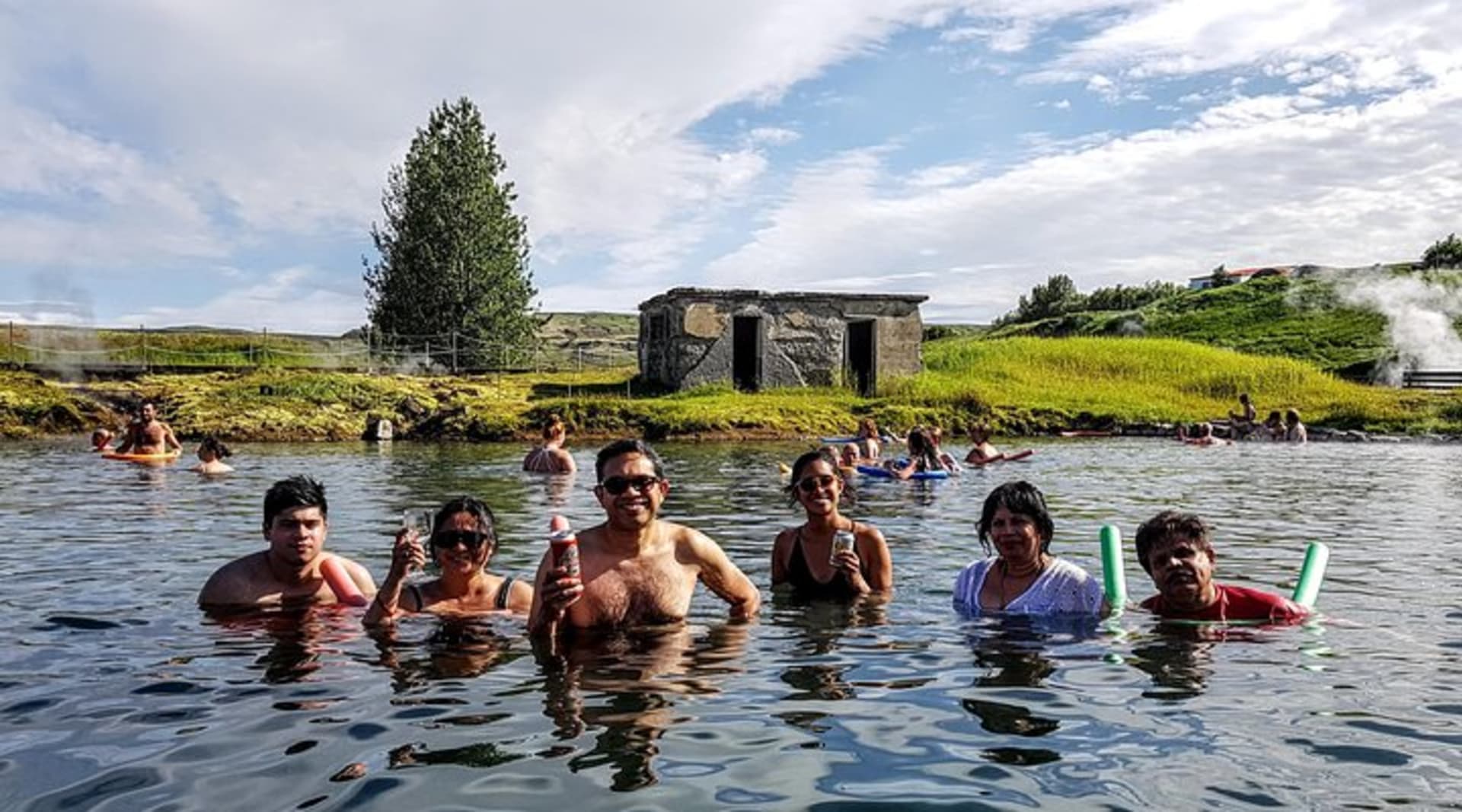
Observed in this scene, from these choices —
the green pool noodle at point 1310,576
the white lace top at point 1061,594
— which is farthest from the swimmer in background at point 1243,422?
the white lace top at point 1061,594

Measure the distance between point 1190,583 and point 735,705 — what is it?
10.1 ft

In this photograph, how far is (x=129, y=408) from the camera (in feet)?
111

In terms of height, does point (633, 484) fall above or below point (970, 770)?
above

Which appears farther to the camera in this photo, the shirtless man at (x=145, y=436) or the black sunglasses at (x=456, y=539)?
the shirtless man at (x=145, y=436)

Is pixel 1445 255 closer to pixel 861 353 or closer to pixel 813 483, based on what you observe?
pixel 861 353

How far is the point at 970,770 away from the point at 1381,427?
37.2 metres

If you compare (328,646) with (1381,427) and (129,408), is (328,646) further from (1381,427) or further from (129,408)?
(1381,427)

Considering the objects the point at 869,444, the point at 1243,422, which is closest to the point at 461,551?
the point at 869,444

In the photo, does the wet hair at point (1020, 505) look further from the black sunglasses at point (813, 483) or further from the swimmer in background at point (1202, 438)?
the swimmer in background at point (1202, 438)

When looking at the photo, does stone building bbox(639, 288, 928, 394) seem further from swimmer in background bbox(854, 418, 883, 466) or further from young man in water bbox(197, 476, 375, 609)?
young man in water bbox(197, 476, 375, 609)

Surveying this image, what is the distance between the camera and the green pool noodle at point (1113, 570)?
25.5 feet

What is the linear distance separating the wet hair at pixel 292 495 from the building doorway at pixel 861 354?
31.8 m

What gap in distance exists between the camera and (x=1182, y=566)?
7129 millimetres

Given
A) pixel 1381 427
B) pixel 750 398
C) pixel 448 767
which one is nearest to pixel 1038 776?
pixel 448 767
